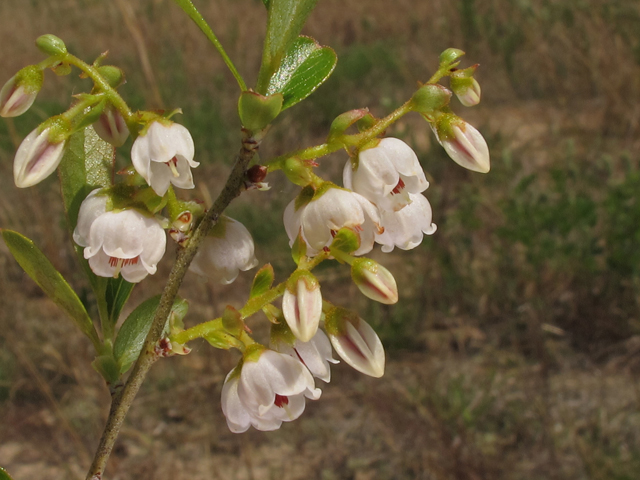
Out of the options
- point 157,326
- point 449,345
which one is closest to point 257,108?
point 157,326

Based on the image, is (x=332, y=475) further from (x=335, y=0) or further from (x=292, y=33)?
(x=335, y=0)

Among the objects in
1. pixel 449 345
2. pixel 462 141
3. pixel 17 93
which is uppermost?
pixel 17 93

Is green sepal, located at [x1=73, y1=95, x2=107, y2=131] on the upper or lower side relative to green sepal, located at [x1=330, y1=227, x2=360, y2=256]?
upper

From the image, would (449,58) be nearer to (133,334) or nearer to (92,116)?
(92,116)

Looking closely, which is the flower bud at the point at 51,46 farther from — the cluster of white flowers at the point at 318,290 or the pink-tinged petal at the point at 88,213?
the cluster of white flowers at the point at 318,290

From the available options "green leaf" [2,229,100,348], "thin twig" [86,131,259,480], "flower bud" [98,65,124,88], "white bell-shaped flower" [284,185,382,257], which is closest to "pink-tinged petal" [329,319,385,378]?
"white bell-shaped flower" [284,185,382,257]

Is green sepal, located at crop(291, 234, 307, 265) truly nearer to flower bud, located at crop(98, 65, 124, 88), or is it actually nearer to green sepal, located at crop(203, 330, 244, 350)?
green sepal, located at crop(203, 330, 244, 350)
